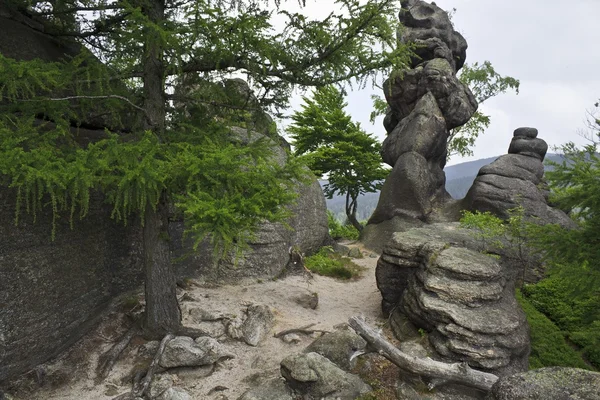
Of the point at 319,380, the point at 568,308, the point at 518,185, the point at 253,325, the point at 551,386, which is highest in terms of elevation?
the point at 518,185

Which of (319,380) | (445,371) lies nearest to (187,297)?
(319,380)

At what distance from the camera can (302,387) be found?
6168 millimetres

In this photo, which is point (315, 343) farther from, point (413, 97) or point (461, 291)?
point (413, 97)

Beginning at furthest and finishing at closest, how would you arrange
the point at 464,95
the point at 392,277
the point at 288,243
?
the point at 464,95
the point at 288,243
the point at 392,277

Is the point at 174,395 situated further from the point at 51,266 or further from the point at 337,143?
the point at 337,143

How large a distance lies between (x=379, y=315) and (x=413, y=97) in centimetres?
1628

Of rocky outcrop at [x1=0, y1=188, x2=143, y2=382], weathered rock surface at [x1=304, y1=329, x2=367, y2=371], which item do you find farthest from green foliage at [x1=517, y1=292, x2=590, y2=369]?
rocky outcrop at [x1=0, y1=188, x2=143, y2=382]

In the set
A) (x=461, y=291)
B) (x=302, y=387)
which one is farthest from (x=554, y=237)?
(x=302, y=387)

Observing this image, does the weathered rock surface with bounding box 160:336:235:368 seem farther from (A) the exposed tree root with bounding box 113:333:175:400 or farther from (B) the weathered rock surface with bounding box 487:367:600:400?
(B) the weathered rock surface with bounding box 487:367:600:400

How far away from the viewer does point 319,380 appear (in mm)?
6152

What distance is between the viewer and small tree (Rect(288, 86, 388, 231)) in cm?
2453

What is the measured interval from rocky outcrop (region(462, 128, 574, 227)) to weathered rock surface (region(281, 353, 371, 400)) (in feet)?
45.7

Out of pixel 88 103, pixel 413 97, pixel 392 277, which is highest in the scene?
pixel 413 97

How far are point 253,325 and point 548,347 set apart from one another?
7.24 meters
